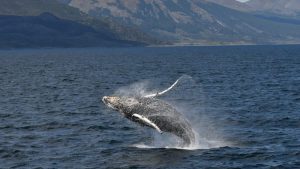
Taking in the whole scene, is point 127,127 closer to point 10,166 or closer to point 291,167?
point 10,166

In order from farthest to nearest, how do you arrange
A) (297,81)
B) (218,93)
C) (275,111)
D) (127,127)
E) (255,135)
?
1. (297,81)
2. (218,93)
3. (275,111)
4. (127,127)
5. (255,135)

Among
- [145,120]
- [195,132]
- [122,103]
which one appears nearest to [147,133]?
[195,132]

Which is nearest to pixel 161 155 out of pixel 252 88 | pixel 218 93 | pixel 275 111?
pixel 275 111

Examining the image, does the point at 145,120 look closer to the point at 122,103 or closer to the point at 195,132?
the point at 122,103

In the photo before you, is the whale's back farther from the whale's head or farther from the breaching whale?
the whale's head

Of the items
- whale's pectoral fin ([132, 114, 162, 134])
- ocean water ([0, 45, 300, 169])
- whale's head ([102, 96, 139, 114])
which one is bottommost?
ocean water ([0, 45, 300, 169])

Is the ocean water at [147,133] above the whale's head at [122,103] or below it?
below

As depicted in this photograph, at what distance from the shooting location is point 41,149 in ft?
138

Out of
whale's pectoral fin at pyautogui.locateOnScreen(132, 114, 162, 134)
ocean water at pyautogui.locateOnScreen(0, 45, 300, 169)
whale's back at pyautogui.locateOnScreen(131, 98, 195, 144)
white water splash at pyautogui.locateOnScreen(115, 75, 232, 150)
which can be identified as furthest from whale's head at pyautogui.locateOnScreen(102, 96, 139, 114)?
white water splash at pyautogui.locateOnScreen(115, 75, 232, 150)

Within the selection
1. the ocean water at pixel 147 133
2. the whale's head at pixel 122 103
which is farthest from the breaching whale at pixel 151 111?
the ocean water at pixel 147 133

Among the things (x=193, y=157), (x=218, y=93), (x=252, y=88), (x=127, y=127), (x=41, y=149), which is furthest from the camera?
(x=252, y=88)

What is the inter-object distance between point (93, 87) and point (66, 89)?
18.4 ft

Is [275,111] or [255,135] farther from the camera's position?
[275,111]

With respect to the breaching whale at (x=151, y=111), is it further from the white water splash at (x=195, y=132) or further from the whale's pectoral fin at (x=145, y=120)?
the white water splash at (x=195, y=132)
